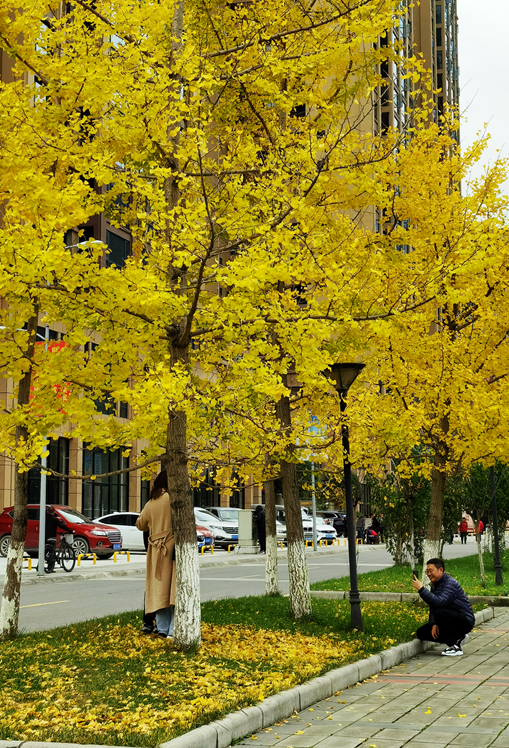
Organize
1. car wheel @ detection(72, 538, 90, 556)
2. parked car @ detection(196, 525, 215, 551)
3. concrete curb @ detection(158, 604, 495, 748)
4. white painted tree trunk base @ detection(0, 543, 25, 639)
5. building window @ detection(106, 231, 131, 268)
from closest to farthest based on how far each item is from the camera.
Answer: concrete curb @ detection(158, 604, 495, 748) < white painted tree trunk base @ detection(0, 543, 25, 639) < car wheel @ detection(72, 538, 90, 556) < parked car @ detection(196, 525, 215, 551) < building window @ detection(106, 231, 131, 268)

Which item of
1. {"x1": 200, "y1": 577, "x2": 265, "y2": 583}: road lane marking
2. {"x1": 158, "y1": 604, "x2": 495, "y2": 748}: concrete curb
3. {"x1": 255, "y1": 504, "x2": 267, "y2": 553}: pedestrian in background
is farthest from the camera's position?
{"x1": 255, "y1": 504, "x2": 267, "y2": 553}: pedestrian in background

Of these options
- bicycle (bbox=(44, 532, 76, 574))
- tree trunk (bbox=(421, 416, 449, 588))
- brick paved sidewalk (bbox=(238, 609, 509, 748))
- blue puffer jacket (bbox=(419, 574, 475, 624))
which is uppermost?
tree trunk (bbox=(421, 416, 449, 588))

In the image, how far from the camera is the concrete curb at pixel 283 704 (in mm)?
5824

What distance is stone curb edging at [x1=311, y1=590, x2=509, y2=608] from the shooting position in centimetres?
1530

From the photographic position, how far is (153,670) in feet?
25.6

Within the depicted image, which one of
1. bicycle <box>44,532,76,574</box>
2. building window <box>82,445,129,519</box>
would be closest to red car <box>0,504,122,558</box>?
bicycle <box>44,532,76,574</box>

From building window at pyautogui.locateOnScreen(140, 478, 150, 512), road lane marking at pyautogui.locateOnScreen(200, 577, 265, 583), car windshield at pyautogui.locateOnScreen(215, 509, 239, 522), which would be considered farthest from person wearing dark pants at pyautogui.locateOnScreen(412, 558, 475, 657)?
building window at pyautogui.locateOnScreen(140, 478, 150, 512)

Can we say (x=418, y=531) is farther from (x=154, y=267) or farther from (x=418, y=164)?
(x=154, y=267)

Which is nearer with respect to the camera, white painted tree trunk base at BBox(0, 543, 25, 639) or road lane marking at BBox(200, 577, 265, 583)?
white painted tree trunk base at BBox(0, 543, 25, 639)

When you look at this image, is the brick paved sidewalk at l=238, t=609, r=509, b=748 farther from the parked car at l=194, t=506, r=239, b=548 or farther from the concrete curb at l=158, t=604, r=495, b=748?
the parked car at l=194, t=506, r=239, b=548

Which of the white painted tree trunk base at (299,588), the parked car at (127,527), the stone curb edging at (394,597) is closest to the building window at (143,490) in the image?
the parked car at (127,527)

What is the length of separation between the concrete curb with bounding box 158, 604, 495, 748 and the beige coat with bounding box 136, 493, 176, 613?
2.21 meters

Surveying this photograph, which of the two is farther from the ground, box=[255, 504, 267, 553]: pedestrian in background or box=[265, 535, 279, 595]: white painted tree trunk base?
box=[255, 504, 267, 553]: pedestrian in background

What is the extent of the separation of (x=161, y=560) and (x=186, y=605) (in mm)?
907
